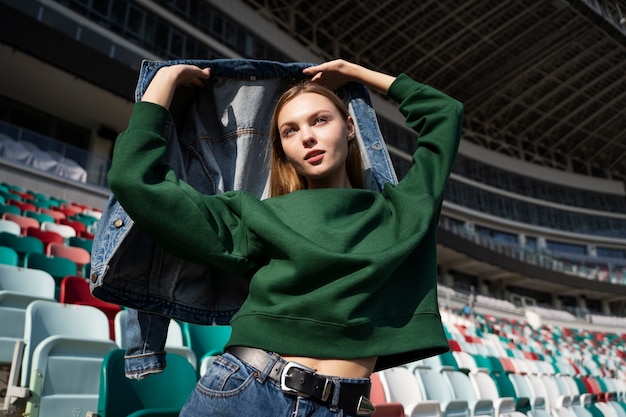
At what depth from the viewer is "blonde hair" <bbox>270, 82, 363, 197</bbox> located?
1414 millimetres

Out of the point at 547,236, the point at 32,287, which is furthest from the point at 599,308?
the point at 32,287

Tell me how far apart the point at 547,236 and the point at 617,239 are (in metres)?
6.14

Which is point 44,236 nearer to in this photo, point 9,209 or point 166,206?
point 9,209

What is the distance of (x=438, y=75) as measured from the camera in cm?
2892

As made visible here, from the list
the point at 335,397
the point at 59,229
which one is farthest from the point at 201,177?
the point at 59,229

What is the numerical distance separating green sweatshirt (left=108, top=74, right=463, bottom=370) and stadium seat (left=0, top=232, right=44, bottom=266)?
4441 mm

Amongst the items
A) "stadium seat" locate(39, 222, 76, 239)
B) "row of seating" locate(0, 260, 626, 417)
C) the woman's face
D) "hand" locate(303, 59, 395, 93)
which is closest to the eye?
the woman's face

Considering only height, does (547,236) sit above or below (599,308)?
above

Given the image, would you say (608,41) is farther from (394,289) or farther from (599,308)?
(394,289)

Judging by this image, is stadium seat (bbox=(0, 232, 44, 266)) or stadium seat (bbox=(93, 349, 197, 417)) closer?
stadium seat (bbox=(93, 349, 197, 417))

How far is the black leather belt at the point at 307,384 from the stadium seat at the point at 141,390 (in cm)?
82

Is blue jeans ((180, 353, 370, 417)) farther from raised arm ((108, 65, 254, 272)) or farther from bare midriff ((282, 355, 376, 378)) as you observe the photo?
raised arm ((108, 65, 254, 272))

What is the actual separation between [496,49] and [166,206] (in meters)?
30.2

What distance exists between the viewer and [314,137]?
1.32m
